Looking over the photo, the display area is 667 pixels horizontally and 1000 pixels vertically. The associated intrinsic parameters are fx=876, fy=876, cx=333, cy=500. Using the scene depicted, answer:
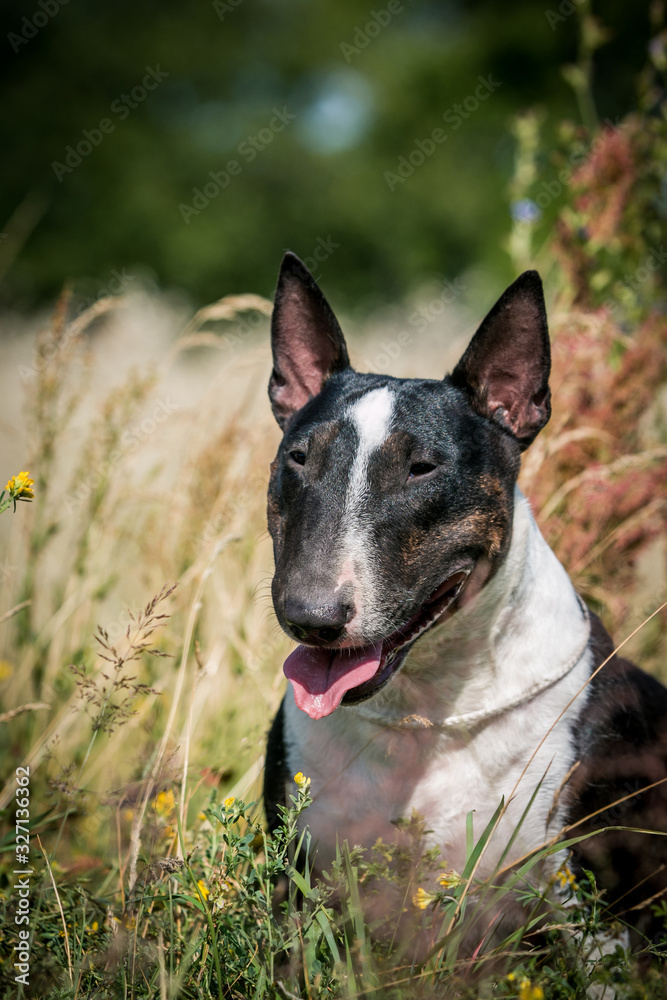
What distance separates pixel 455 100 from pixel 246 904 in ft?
66.1

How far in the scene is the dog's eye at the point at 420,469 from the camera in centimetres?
223

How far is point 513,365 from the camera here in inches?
97.3

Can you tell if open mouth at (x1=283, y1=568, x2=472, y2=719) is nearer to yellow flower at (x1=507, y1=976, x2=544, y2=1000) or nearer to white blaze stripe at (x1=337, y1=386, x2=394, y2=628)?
white blaze stripe at (x1=337, y1=386, x2=394, y2=628)

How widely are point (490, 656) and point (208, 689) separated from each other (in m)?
1.24

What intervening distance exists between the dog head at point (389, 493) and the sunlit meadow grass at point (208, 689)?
36cm

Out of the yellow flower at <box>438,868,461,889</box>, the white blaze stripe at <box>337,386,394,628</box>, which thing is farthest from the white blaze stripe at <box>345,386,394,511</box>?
the yellow flower at <box>438,868,461,889</box>

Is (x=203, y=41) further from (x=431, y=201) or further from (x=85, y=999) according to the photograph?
(x=85, y=999)

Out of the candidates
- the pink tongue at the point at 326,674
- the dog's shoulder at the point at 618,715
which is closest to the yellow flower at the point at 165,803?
the pink tongue at the point at 326,674

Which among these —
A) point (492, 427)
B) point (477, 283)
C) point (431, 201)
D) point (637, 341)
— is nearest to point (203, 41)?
point (431, 201)

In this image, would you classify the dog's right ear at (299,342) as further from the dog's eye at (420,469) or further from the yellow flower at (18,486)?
the yellow flower at (18,486)

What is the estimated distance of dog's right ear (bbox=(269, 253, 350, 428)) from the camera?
8.52ft

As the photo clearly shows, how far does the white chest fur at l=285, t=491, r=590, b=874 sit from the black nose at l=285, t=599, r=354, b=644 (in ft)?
1.26

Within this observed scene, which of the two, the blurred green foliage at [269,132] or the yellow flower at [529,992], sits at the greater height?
the blurred green foliage at [269,132]

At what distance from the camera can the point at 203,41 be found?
1856 cm
